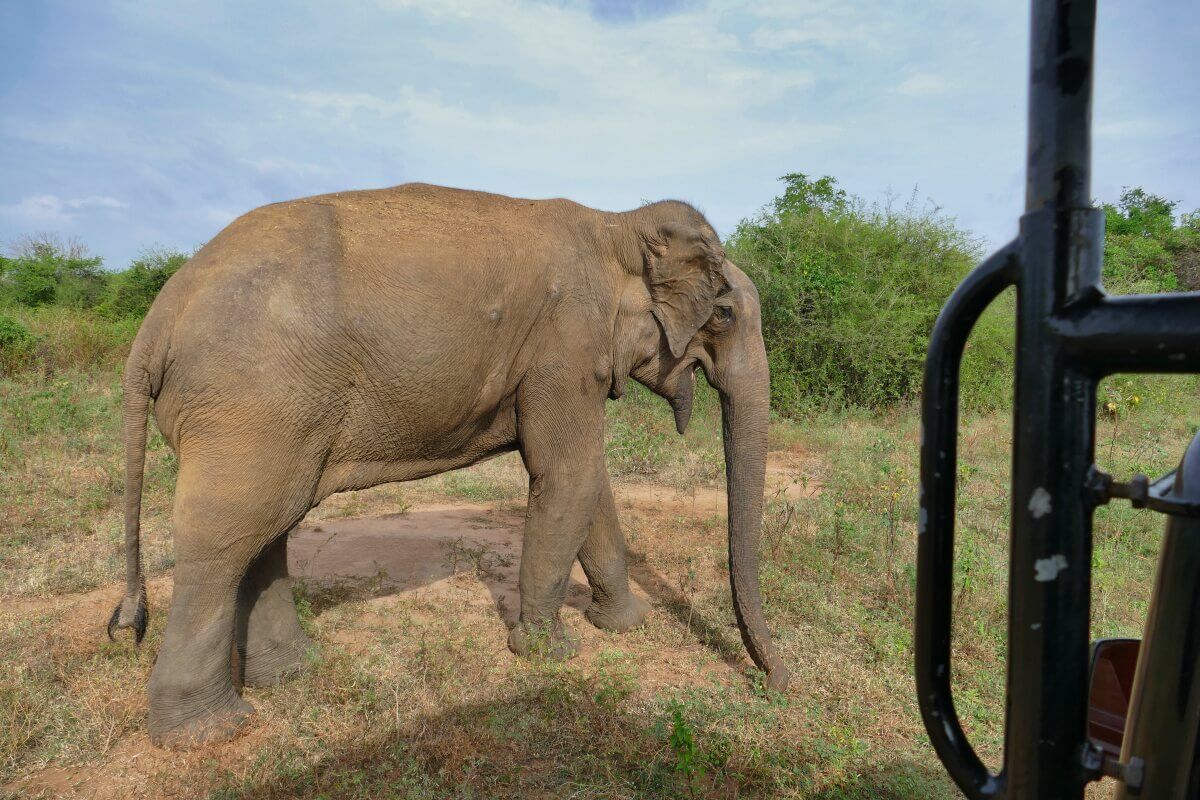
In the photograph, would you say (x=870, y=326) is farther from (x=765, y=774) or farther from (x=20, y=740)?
(x=20, y=740)

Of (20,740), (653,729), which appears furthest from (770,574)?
(20,740)

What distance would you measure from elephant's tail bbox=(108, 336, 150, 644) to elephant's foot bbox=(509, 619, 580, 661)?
1.90 metres

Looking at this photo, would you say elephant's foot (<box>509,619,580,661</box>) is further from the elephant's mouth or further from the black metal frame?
the black metal frame

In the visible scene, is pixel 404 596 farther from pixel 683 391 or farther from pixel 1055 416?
pixel 1055 416

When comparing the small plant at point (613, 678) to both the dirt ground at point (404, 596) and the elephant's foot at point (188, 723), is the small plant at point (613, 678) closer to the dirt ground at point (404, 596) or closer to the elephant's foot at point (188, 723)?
the dirt ground at point (404, 596)

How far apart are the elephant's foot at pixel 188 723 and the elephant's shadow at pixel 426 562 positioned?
1528mm

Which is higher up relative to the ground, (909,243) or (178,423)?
(909,243)

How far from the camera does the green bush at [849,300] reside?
43.9ft

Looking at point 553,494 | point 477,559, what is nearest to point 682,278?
point 553,494

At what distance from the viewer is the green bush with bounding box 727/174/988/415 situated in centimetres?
1337

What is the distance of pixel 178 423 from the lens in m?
3.15

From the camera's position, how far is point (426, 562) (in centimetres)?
595

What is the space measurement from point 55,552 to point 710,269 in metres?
5.34

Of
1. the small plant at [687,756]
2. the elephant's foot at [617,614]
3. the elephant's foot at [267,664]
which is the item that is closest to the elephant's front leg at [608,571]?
the elephant's foot at [617,614]
